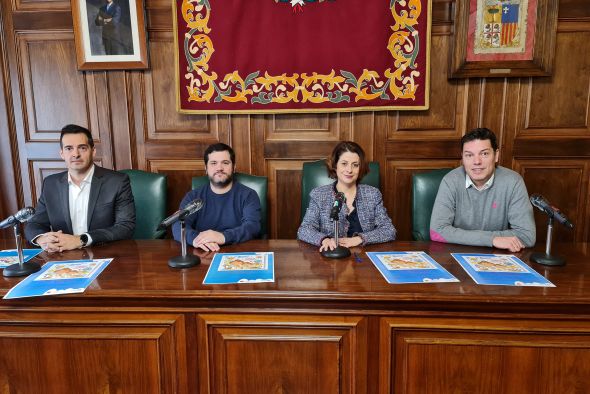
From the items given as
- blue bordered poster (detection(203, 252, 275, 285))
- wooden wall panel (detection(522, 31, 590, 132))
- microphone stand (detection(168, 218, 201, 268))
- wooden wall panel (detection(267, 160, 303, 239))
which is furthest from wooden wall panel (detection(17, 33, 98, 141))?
wooden wall panel (detection(522, 31, 590, 132))

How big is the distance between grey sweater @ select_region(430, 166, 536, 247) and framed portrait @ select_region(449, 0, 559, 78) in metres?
0.86

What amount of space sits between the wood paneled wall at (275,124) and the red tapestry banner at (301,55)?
0.11 metres

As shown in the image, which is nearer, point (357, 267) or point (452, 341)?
point (452, 341)

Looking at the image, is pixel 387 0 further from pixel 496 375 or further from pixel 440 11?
pixel 496 375

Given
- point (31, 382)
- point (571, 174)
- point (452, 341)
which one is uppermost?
point (571, 174)

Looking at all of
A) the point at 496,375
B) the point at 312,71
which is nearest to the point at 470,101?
the point at 312,71

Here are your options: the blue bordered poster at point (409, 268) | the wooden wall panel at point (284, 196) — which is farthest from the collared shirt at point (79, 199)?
the blue bordered poster at point (409, 268)

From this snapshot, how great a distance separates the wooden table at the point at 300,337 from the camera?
1282 millimetres

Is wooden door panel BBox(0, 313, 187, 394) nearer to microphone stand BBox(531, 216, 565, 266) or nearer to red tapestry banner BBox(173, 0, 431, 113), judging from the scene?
microphone stand BBox(531, 216, 565, 266)

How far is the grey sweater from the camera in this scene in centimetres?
184

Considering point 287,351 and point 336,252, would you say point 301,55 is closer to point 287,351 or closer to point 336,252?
point 336,252

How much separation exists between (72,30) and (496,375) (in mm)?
2951

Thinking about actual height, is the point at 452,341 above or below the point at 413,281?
below

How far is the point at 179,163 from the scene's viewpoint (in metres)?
2.74
